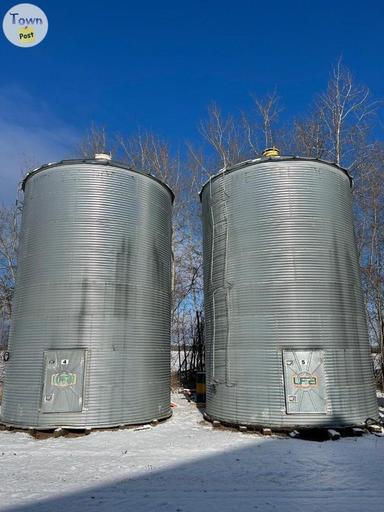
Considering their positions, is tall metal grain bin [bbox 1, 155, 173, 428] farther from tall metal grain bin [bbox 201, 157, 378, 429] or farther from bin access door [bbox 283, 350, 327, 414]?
bin access door [bbox 283, 350, 327, 414]

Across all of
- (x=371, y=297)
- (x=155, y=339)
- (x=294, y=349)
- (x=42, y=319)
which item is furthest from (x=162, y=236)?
(x=371, y=297)

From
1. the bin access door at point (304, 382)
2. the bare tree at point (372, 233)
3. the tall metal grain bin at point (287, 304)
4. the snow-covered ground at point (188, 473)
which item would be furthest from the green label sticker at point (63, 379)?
the bare tree at point (372, 233)

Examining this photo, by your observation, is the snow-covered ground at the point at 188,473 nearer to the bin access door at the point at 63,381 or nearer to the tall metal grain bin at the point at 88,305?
the bin access door at the point at 63,381

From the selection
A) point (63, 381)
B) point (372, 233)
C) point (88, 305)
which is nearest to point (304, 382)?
point (88, 305)

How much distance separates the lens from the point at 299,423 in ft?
35.6

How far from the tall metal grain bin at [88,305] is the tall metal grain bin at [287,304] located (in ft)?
7.56

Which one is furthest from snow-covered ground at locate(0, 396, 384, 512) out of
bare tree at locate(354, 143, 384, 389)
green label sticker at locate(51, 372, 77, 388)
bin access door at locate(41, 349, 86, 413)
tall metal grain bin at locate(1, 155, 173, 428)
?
bare tree at locate(354, 143, 384, 389)

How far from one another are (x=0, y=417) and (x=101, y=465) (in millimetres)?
5704

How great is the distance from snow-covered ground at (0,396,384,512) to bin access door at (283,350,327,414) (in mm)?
1005

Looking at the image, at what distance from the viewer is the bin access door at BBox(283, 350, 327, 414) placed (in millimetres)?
11000

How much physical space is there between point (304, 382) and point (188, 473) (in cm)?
461

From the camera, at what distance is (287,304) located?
11.8m

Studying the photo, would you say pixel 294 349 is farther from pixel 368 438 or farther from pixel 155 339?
pixel 155 339

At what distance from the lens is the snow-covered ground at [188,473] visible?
655cm
